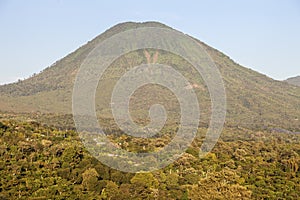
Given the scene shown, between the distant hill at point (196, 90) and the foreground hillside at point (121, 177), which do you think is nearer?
the foreground hillside at point (121, 177)

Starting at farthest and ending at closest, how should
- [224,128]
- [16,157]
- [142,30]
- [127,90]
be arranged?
1. [142,30]
2. [127,90]
3. [224,128]
4. [16,157]

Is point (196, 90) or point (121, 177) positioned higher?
point (196, 90)

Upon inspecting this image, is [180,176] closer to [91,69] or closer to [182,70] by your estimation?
[91,69]

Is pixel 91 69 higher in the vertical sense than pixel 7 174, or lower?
higher

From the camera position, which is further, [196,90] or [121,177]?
[196,90]

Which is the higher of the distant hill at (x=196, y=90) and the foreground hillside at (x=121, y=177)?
the distant hill at (x=196, y=90)

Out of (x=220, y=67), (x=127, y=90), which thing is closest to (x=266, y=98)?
(x=220, y=67)
